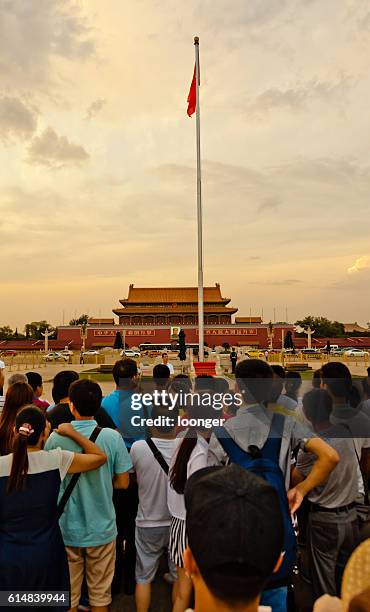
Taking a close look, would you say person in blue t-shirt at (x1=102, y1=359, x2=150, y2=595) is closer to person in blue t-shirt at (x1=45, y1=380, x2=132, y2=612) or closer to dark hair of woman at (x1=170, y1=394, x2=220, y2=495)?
person in blue t-shirt at (x1=45, y1=380, x2=132, y2=612)

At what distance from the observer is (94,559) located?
2.75m

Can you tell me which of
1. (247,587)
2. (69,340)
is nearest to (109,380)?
(247,587)

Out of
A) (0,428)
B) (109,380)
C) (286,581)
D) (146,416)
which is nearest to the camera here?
(286,581)

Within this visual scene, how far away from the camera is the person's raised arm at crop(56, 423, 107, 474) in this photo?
8.30 feet

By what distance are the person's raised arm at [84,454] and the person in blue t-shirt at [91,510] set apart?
0.23 ft

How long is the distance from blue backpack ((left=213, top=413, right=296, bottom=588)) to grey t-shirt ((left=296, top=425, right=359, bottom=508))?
0.69 meters

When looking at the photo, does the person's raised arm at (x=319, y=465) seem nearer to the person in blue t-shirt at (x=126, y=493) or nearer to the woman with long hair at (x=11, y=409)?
the person in blue t-shirt at (x=126, y=493)

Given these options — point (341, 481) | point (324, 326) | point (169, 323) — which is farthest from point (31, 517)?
point (324, 326)

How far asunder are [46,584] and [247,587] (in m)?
1.57

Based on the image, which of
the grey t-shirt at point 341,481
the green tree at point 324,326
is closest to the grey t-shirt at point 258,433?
the grey t-shirt at point 341,481

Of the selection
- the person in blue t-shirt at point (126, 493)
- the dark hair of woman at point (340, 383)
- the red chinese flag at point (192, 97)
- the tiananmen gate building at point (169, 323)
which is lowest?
the person in blue t-shirt at point (126, 493)

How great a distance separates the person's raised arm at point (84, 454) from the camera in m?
2.53

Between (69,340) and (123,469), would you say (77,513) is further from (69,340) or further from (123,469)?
(69,340)

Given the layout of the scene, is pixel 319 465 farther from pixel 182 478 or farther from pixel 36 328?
pixel 36 328
